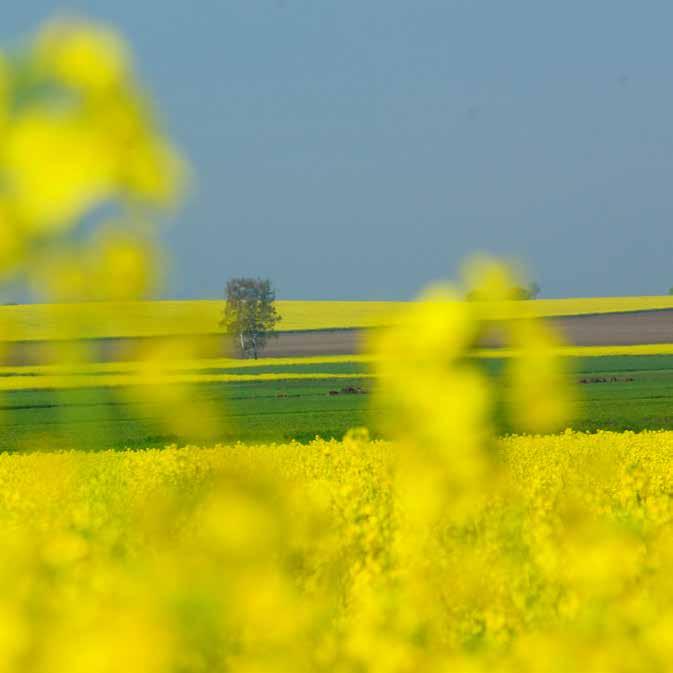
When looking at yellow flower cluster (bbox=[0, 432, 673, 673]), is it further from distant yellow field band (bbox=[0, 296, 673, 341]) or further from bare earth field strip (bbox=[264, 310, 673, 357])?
bare earth field strip (bbox=[264, 310, 673, 357])

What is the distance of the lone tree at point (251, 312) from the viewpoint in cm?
5975

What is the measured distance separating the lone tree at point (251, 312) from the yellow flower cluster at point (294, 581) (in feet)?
176

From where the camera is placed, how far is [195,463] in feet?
6.79

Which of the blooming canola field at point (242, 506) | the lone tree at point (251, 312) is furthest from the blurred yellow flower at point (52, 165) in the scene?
the lone tree at point (251, 312)

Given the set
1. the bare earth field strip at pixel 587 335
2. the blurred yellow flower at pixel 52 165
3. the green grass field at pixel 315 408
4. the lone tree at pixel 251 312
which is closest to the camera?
the blurred yellow flower at pixel 52 165

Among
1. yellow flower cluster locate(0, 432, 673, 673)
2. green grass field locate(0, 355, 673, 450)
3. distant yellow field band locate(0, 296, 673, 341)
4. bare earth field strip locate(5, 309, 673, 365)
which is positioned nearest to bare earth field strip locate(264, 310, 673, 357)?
bare earth field strip locate(5, 309, 673, 365)

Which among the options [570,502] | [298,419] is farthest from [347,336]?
[570,502]

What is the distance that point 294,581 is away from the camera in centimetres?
206

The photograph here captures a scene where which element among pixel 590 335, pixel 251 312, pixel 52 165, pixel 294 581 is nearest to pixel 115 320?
pixel 52 165

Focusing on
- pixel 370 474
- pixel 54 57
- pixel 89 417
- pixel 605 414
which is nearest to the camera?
pixel 54 57

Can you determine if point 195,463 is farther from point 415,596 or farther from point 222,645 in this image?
point 415,596

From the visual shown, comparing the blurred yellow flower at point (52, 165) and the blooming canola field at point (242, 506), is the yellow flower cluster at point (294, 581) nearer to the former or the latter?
the blooming canola field at point (242, 506)

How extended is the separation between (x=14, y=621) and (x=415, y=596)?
0.84 m

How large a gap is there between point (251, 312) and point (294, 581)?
2377 inches
